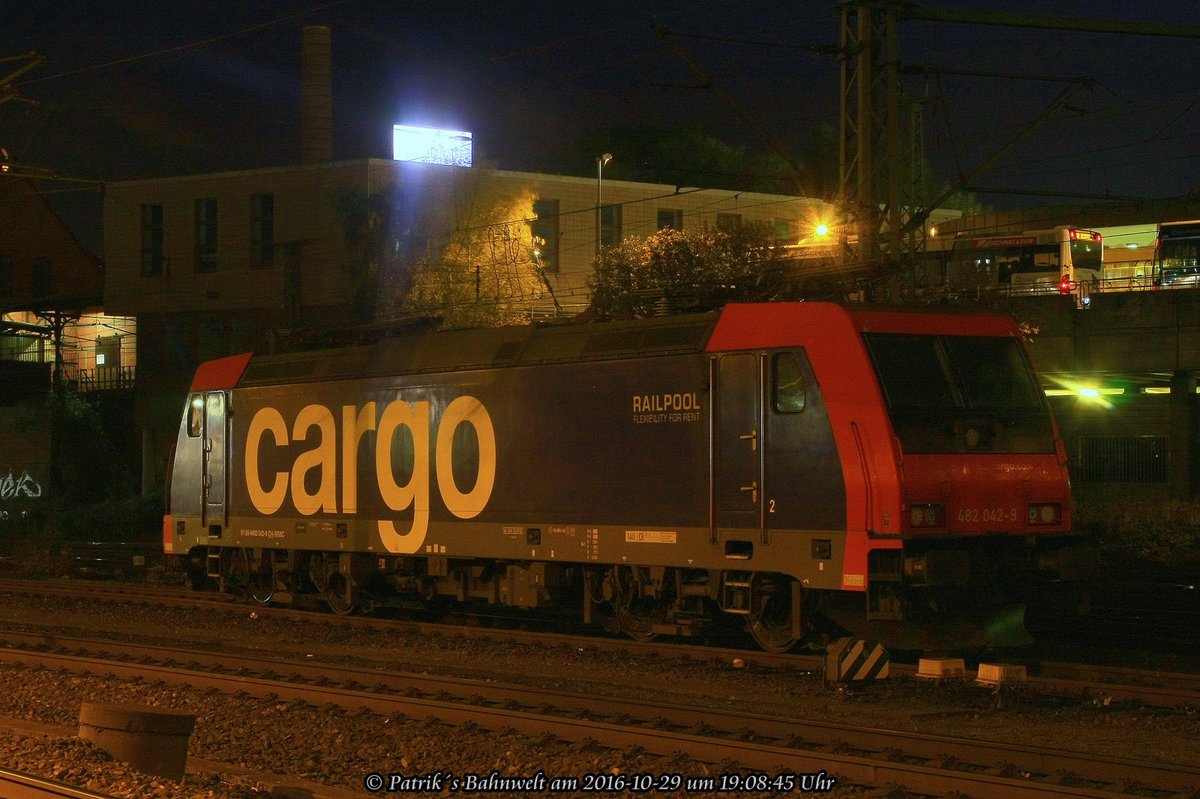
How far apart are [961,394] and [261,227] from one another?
120 feet

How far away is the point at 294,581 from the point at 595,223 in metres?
29.9

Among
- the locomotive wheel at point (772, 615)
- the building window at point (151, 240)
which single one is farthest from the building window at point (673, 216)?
the locomotive wheel at point (772, 615)

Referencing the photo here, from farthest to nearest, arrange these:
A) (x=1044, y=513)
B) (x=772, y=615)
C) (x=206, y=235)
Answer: (x=206, y=235)
(x=772, y=615)
(x=1044, y=513)

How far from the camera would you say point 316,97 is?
49.6 m

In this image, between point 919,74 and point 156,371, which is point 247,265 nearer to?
point 156,371

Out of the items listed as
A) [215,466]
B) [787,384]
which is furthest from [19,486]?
[787,384]

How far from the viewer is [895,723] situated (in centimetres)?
1041

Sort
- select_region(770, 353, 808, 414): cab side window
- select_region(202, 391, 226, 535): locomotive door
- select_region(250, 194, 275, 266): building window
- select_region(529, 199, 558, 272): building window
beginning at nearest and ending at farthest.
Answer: select_region(770, 353, 808, 414): cab side window, select_region(202, 391, 226, 535): locomotive door, select_region(250, 194, 275, 266): building window, select_region(529, 199, 558, 272): building window

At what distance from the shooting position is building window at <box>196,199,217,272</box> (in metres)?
47.0

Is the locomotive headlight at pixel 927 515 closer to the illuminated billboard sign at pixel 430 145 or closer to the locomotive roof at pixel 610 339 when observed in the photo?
the locomotive roof at pixel 610 339

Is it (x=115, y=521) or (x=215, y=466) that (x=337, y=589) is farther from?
(x=115, y=521)

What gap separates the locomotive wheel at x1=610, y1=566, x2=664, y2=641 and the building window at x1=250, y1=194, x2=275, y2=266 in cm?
3322

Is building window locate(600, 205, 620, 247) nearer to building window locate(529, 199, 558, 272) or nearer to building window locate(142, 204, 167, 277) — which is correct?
building window locate(529, 199, 558, 272)

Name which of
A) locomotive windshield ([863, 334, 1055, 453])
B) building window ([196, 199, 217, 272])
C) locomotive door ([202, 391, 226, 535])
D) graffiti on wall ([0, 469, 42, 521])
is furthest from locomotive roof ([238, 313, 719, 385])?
graffiti on wall ([0, 469, 42, 521])
